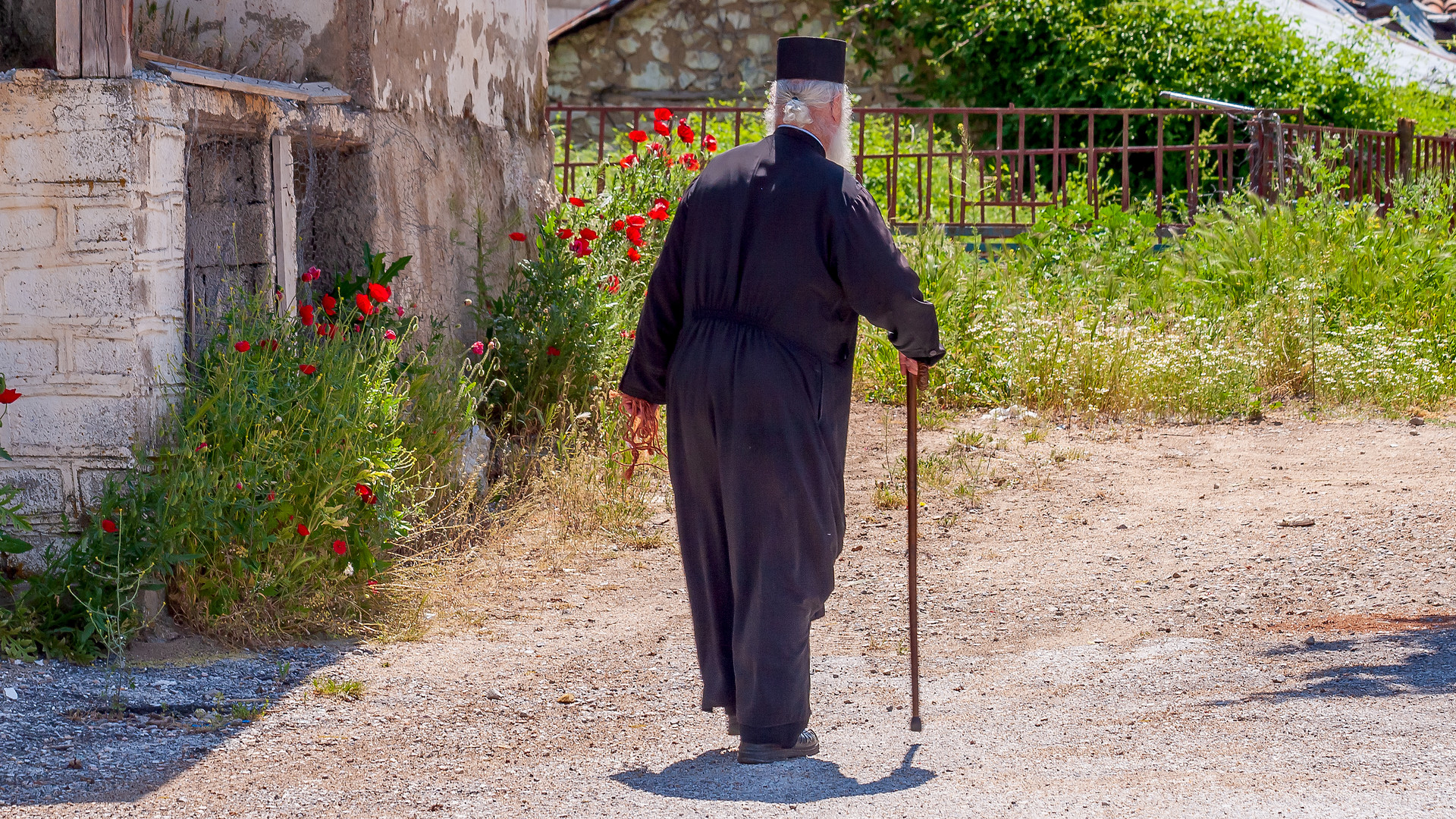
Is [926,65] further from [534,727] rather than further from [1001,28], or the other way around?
[534,727]

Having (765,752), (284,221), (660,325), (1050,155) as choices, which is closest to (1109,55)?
(1050,155)

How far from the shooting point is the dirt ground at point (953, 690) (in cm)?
303

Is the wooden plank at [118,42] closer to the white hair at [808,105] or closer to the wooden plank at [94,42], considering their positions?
the wooden plank at [94,42]

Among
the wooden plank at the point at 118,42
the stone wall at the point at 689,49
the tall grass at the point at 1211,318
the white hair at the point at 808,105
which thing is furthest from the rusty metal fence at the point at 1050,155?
the white hair at the point at 808,105

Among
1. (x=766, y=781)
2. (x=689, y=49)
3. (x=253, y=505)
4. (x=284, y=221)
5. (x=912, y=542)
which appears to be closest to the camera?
(x=766, y=781)

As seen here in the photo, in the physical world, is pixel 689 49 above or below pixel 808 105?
above

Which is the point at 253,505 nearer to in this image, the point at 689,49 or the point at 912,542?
the point at 912,542

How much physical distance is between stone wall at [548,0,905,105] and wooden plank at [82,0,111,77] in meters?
10.5

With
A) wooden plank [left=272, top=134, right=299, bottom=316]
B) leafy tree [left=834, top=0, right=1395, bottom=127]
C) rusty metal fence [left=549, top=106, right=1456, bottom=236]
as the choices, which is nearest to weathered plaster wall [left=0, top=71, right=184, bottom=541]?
wooden plank [left=272, top=134, right=299, bottom=316]

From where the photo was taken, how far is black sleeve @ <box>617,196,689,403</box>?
3.39 m

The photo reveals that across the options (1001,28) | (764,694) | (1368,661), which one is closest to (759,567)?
(764,694)

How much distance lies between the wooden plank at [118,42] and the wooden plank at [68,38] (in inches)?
2.9

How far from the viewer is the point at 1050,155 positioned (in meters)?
13.8

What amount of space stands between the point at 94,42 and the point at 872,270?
233cm
